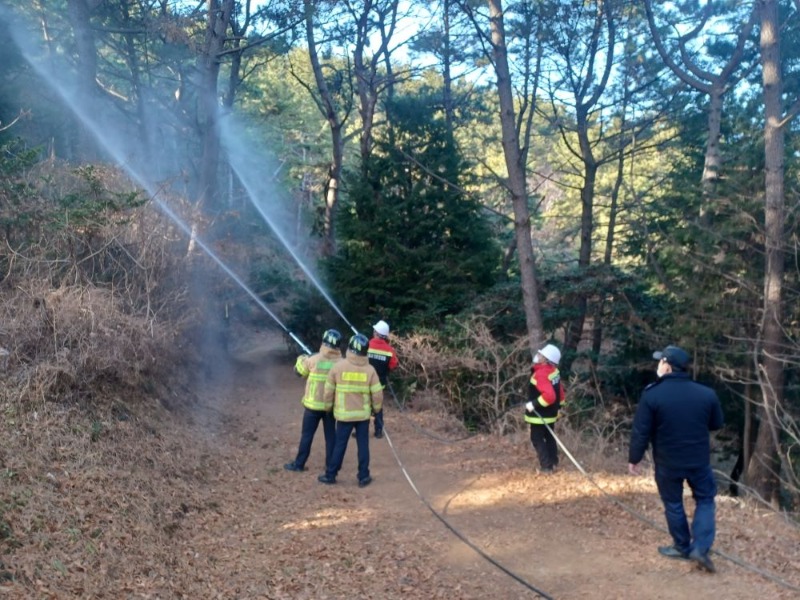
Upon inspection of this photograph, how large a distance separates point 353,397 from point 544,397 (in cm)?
250

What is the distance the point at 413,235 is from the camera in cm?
1941

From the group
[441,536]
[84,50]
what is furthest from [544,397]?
[84,50]

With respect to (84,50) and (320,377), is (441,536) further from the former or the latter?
(84,50)

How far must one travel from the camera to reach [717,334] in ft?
55.0

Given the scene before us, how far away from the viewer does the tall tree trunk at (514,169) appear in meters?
14.7

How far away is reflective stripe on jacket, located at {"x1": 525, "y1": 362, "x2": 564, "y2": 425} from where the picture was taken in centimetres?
962

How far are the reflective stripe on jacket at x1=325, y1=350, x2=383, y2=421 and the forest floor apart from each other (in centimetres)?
103

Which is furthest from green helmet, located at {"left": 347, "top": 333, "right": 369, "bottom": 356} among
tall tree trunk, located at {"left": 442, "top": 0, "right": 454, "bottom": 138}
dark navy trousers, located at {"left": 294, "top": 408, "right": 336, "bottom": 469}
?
tall tree trunk, located at {"left": 442, "top": 0, "right": 454, "bottom": 138}

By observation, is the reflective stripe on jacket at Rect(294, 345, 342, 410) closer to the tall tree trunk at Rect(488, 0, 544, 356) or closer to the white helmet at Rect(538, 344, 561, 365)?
the white helmet at Rect(538, 344, 561, 365)

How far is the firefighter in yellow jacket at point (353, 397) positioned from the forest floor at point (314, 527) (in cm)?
47

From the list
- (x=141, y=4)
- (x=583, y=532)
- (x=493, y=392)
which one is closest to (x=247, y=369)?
(x=493, y=392)

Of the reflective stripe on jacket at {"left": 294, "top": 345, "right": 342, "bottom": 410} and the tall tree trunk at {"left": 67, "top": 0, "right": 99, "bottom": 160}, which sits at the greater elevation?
the tall tree trunk at {"left": 67, "top": 0, "right": 99, "bottom": 160}

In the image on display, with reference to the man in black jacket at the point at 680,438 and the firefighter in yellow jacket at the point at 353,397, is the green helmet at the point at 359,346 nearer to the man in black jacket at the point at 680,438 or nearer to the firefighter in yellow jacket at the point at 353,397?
the firefighter in yellow jacket at the point at 353,397

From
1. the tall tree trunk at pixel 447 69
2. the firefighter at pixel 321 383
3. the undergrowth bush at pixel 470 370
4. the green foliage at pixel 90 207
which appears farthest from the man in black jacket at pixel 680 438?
the tall tree trunk at pixel 447 69
